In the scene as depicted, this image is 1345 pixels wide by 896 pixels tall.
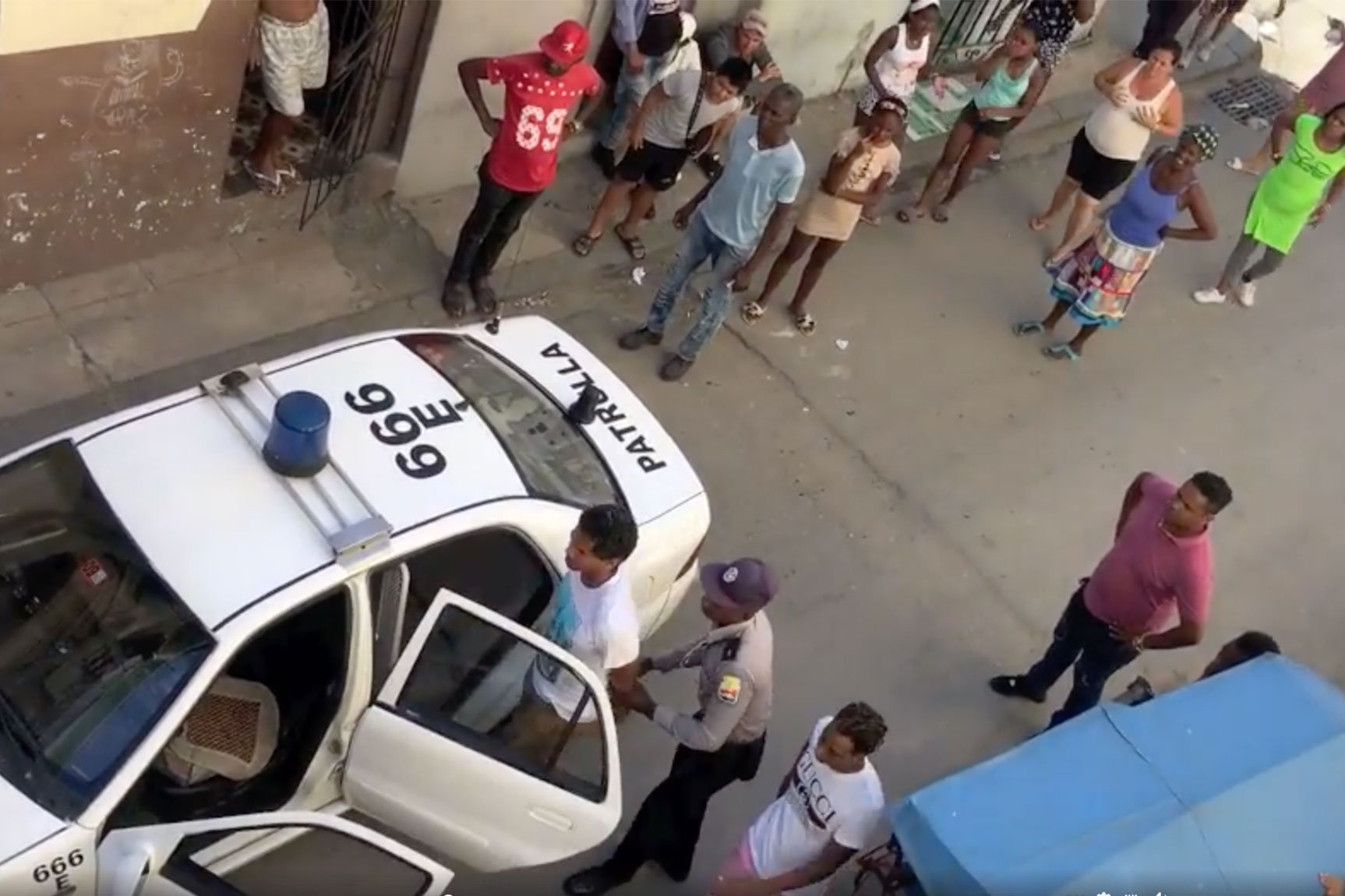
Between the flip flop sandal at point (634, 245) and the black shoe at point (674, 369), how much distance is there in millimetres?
914

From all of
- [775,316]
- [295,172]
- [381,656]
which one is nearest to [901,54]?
[775,316]

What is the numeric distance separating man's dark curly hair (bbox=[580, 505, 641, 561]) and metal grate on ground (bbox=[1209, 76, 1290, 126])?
875cm

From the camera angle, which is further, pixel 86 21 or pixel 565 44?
pixel 565 44

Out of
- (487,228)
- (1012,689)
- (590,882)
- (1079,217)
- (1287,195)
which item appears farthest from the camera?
(1079,217)

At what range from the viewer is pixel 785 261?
306 inches

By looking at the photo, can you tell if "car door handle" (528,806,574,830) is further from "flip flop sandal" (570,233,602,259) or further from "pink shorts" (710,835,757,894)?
"flip flop sandal" (570,233,602,259)

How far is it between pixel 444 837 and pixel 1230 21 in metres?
9.89

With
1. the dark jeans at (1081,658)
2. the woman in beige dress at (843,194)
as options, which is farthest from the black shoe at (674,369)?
the dark jeans at (1081,658)

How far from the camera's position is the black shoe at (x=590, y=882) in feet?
17.6

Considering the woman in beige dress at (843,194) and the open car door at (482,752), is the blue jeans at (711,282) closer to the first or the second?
the woman in beige dress at (843,194)

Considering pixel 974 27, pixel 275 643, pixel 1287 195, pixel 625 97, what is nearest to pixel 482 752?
pixel 275 643

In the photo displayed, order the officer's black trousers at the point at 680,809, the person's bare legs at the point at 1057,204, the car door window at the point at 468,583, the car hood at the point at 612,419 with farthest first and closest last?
the person's bare legs at the point at 1057,204
the car hood at the point at 612,419
the officer's black trousers at the point at 680,809
the car door window at the point at 468,583

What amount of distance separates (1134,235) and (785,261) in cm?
188

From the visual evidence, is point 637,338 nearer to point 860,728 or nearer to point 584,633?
point 584,633
